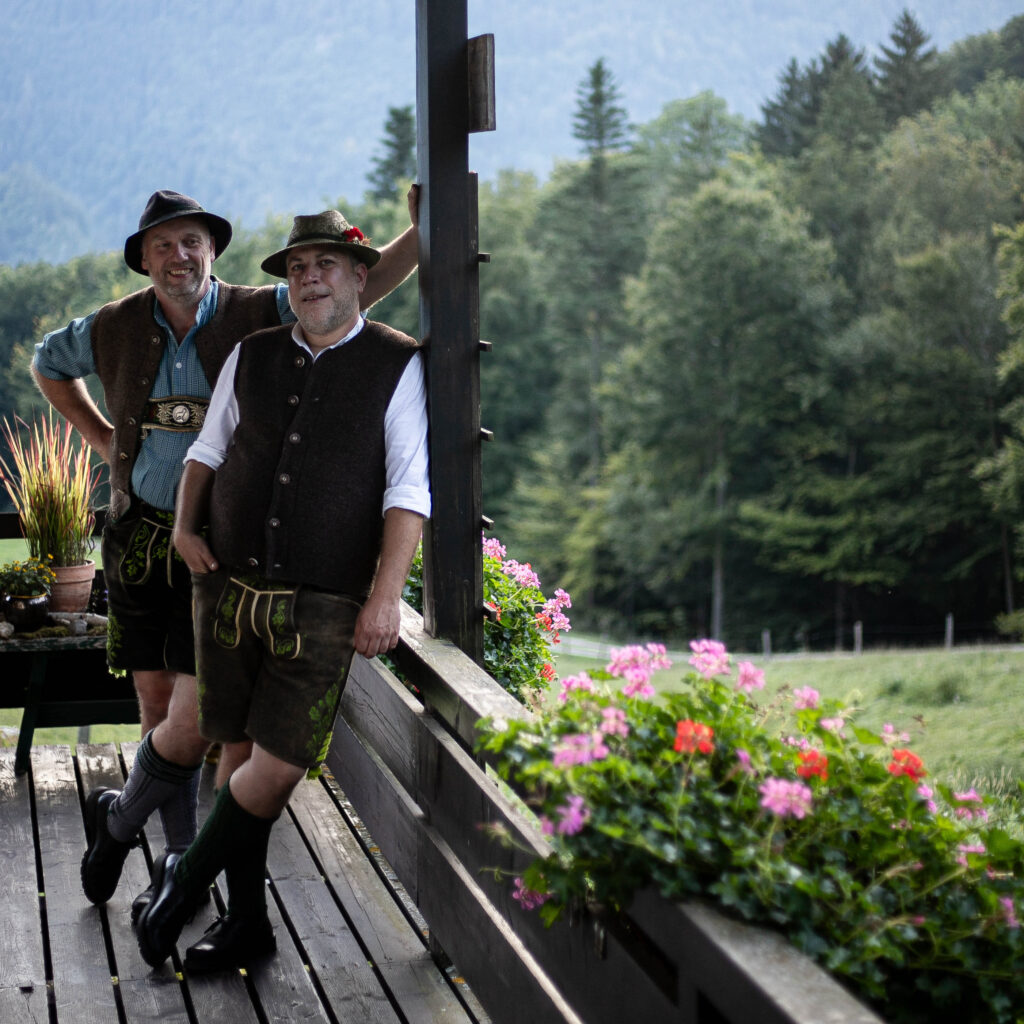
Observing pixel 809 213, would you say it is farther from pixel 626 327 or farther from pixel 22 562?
pixel 22 562

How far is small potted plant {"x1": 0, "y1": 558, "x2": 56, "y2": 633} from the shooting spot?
3.44 metres

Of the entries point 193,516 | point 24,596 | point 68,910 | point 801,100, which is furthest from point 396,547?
point 801,100

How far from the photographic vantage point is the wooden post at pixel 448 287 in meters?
2.32

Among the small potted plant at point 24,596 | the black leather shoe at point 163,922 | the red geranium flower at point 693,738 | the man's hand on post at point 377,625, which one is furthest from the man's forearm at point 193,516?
the small potted plant at point 24,596

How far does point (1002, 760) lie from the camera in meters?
14.6

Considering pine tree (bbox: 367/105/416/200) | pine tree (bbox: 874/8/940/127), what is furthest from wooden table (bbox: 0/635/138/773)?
pine tree (bbox: 874/8/940/127)

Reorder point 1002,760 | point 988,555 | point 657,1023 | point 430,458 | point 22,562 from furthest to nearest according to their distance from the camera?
point 988,555 → point 1002,760 → point 22,562 → point 430,458 → point 657,1023

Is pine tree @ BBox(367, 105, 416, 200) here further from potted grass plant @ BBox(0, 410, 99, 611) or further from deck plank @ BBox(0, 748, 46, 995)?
deck plank @ BBox(0, 748, 46, 995)

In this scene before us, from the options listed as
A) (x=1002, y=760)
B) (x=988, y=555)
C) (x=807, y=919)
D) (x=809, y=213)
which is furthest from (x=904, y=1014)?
(x=809, y=213)

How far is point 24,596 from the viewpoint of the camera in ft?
11.3

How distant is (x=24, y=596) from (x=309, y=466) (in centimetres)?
162

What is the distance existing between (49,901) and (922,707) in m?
15.4

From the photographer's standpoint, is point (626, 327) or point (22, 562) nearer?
point (22, 562)

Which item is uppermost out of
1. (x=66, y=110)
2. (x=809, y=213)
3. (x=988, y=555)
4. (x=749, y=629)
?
(x=66, y=110)
